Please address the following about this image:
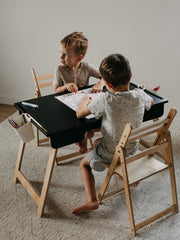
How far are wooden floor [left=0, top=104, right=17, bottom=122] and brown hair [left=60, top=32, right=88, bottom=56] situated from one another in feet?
4.93

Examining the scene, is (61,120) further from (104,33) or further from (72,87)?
(104,33)

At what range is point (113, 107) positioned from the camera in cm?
178

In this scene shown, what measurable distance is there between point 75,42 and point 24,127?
0.71m

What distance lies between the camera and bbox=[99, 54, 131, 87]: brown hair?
1.74m

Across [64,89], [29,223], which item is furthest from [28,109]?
[29,223]

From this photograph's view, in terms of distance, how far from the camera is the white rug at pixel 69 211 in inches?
76.8

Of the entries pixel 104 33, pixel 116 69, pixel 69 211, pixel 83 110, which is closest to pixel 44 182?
pixel 69 211

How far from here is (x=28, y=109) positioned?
6.78ft

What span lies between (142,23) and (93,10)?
1.61ft

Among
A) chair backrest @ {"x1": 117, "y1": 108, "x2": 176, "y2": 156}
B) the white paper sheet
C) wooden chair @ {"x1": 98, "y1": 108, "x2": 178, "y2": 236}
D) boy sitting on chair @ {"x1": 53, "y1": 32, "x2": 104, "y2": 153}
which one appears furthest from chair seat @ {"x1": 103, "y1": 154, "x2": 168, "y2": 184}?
the white paper sheet

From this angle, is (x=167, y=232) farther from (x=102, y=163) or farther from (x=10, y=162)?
(x=10, y=162)

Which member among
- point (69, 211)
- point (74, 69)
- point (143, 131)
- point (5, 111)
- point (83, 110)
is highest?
point (74, 69)

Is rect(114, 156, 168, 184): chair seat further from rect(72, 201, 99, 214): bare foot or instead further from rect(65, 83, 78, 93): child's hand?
rect(65, 83, 78, 93): child's hand

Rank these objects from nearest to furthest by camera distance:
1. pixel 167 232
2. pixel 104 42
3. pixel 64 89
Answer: pixel 167 232 → pixel 64 89 → pixel 104 42
